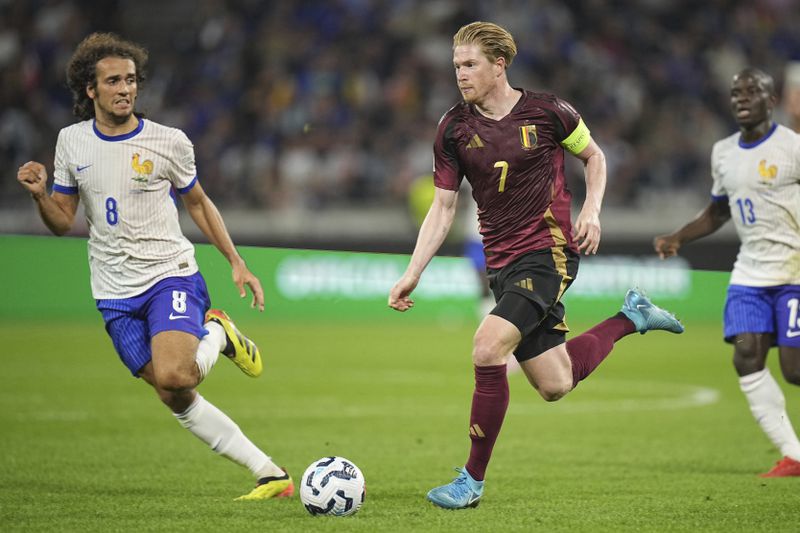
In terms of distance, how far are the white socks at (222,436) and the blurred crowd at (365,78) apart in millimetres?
12284

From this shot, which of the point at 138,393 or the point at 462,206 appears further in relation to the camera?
the point at 462,206

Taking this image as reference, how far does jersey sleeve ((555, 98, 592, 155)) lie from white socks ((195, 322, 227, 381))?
6.61 feet

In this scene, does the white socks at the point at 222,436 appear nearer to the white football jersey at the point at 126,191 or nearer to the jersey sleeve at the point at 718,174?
the white football jersey at the point at 126,191

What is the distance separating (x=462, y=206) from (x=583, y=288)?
2188 mm

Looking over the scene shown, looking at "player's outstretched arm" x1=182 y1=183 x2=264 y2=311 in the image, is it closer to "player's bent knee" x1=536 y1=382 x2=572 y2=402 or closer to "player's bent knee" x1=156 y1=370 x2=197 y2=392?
"player's bent knee" x1=156 y1=370 x2=197 y2=392

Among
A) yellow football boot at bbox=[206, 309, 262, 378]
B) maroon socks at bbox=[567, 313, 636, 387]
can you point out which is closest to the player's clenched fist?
yellow football boot at bbox=[206, 309, 262, 378]

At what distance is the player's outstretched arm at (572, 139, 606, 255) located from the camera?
18.9 feet

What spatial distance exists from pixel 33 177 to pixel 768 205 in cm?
422

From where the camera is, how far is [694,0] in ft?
75.3

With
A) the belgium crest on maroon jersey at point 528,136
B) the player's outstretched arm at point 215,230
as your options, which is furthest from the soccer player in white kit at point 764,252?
the player's outstretched arm at point 215,230

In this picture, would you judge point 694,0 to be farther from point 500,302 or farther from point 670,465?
point 500,302

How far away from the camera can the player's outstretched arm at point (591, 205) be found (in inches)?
227

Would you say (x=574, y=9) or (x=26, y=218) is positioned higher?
(x=574, y=9)

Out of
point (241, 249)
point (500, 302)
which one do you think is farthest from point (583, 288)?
point (500, 302)
